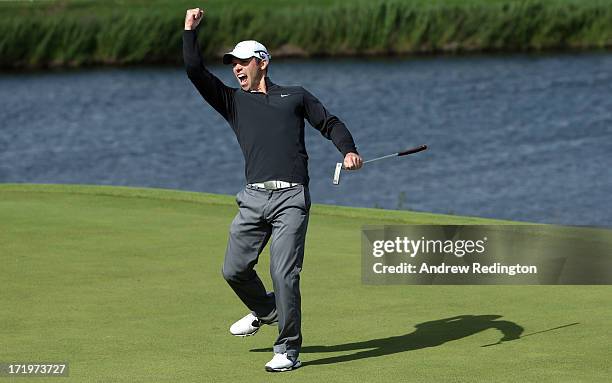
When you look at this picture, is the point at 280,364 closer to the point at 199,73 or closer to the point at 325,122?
the point at 325,122

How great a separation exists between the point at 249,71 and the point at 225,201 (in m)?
7.38

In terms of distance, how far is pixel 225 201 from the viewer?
630 inches

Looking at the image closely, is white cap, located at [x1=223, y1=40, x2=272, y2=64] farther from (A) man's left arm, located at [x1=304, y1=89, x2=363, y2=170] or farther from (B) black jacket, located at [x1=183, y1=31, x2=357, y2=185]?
(A) man's left arm, located at [x1=304, y1=89, x2=363, y2=170]

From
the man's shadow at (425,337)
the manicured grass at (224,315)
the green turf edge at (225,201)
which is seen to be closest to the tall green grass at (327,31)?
the green turf edge at (225,201)

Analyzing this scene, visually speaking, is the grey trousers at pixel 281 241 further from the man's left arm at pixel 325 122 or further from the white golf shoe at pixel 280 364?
the man's left arm at pixel 325 122

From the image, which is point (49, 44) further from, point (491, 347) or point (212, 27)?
point (491, 347)

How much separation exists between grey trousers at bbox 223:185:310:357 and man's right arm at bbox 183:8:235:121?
556 mm

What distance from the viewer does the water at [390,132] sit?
3098cm

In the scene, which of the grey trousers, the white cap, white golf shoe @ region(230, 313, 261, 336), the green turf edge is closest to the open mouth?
→ the white cap

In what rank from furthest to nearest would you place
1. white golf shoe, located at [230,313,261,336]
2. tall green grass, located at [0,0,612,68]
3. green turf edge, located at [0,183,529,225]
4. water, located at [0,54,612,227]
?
tall green grass, located at [0,0,612,68]
water, located at [0,54,612,227]
green turf edge, located at [0,183,529,225]
white golf shoe, located at [230,313,261,336]

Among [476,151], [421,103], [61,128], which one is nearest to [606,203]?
[476,151]

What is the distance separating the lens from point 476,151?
A: 121 feet

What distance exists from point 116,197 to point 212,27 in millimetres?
37759

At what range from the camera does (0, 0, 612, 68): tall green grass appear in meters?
53.0
